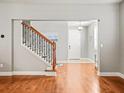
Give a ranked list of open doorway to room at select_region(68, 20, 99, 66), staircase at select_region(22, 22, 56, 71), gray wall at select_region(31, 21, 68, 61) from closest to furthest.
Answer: staircase at select_region(22, 22, 56, 71) → gray wall at select_region(31, 21, 68, 61) → open doorway to room at select_region(68, 20, 99, 66)

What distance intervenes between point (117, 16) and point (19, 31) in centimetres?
388

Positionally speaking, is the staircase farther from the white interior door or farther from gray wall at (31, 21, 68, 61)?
the white interior door

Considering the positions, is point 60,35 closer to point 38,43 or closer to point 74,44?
point 74,44

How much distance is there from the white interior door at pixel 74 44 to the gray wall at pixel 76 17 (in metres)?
8.25

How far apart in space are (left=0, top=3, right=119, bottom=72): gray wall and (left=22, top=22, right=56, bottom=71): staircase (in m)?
0.61

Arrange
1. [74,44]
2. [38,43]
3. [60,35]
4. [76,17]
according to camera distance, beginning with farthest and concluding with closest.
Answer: [74,44], [60,35], [38,43], [76,17]

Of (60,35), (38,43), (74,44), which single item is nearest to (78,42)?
(74,44)

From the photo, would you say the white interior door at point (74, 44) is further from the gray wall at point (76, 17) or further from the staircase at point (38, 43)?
the gray wall at point (76, 17)

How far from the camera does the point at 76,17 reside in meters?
8.04

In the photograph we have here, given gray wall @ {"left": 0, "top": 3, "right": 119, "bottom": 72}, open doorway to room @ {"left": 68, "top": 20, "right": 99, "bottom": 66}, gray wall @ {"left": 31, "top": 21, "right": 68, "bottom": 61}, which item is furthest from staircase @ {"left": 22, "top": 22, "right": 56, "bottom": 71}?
open doorway to room @ {"left": 68, "top": 20, "right": 99, "bottom": 66}

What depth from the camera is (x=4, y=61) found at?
8.02 m

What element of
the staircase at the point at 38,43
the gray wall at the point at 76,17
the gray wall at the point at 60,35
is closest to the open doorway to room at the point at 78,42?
the gray wall at the point at 60,35

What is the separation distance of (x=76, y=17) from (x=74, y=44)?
8387mm

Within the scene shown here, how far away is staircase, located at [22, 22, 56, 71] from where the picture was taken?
8383mm
